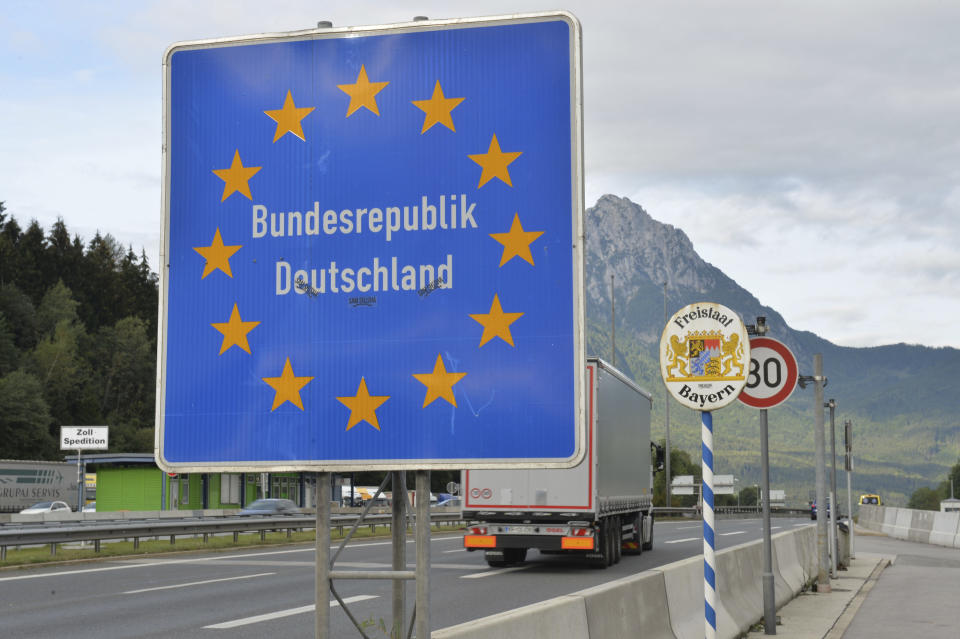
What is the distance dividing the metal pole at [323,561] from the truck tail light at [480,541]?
17693 millimetres

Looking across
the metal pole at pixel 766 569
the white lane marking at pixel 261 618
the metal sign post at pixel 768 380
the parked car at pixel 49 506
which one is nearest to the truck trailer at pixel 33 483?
the parked car at pixel 49 506

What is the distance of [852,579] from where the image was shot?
69.9 ft

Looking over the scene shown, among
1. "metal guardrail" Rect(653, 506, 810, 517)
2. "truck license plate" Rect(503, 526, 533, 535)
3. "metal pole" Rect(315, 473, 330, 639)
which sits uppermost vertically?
"metal pole" Rect(315, 473, 330, 639)

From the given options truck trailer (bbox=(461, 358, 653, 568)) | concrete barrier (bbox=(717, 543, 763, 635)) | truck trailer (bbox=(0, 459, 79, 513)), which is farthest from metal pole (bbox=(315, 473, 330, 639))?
truck trailer (bbox=(0, 459, 79, 513))

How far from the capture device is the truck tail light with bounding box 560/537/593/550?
70.2 feet

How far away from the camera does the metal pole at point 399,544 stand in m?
4.67

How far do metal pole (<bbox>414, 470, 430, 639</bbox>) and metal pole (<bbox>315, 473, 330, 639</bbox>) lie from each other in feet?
1.14

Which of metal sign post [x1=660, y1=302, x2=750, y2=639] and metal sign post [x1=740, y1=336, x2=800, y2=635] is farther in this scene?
metal sign post [x1=740, y1=336, x2=800, y2=635]

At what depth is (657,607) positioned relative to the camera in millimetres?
9695

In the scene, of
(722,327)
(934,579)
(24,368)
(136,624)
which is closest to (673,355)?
(722,327)

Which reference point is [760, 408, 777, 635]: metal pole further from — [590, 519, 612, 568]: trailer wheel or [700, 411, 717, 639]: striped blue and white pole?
[590, 519, 612, 568]: trailer wheel

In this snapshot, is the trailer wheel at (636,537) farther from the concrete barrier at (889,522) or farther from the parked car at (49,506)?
the parked car at (49,506)

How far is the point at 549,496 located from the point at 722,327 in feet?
43.8

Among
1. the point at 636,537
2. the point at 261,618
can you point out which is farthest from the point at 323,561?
the point at 636,537
